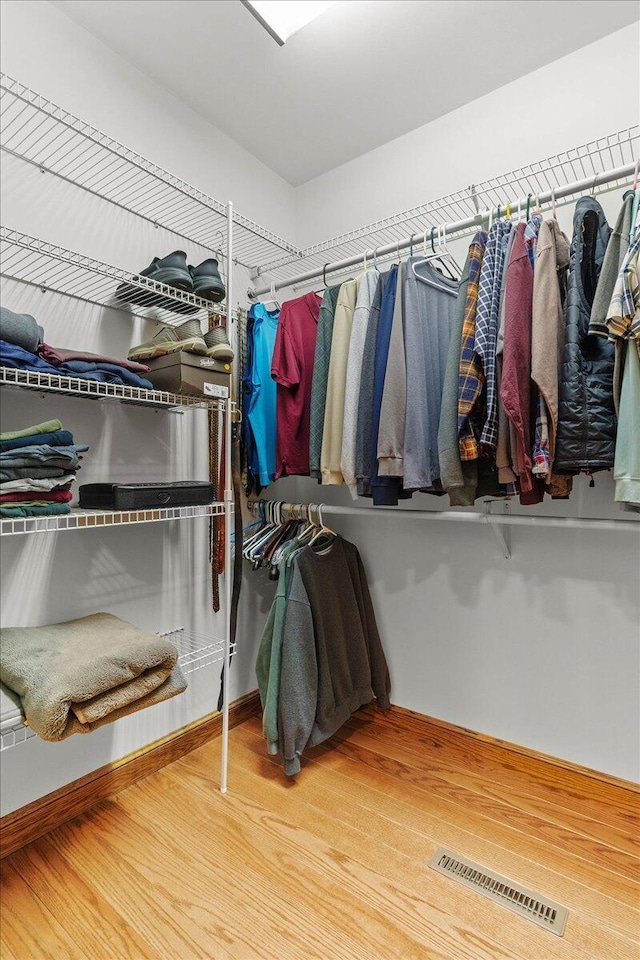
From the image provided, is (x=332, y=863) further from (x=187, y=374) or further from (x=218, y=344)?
(x=218, y=344)

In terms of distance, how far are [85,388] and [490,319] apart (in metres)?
1.09

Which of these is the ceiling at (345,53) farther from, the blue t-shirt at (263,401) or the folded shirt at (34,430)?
the folded shirt at (34,430)

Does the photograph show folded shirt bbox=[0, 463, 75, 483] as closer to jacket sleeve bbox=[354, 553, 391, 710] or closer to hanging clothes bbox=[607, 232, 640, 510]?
jacket sleeve bbox=[354, 553, 391, 710]

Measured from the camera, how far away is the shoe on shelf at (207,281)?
5.40 feet

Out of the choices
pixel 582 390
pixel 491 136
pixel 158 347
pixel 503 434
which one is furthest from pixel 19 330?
pixel 491 136

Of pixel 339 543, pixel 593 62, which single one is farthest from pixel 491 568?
pixel 593 62

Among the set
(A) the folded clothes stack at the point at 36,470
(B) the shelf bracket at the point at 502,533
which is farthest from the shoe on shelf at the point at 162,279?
(B) the shelf bracket at the point at 502,533

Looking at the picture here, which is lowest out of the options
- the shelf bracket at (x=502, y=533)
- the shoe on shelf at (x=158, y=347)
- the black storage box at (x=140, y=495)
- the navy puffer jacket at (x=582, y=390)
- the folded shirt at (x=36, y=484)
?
the shelf bracket at (x=502, y=533)

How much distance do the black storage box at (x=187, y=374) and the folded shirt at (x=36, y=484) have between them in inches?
16.5

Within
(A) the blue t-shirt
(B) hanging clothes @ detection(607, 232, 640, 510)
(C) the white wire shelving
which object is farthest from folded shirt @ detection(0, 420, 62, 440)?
(B) hanging clothes @ detection(607, 232, 640, 510)

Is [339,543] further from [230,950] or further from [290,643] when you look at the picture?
[230,950]

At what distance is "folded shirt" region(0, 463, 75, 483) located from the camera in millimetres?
1159

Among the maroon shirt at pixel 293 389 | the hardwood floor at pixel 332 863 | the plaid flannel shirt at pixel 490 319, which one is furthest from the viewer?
the maroon shirt at pixel 293 389

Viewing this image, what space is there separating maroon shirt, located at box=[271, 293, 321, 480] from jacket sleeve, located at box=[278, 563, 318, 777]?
397 mm
